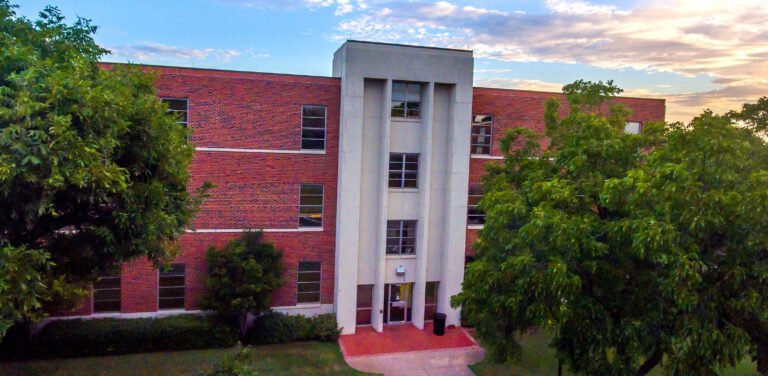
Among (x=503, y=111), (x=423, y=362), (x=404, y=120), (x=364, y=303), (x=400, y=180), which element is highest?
(x=503, y=111)

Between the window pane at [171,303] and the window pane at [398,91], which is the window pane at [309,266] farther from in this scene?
the window pane at [398,91]

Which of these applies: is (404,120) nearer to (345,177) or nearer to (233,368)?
(345,177)

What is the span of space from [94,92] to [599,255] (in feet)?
34.4

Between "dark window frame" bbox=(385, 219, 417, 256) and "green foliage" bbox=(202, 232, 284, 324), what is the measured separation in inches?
196

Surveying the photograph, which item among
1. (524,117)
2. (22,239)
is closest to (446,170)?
(524,117)

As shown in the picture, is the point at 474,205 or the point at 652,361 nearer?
the point at 652,361

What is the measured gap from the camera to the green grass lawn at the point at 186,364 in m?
17.9

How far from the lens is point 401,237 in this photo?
23.3 metres

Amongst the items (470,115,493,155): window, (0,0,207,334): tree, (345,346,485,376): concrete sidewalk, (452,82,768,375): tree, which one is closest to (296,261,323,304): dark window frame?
(345,346,485,376): concrete sidewalk

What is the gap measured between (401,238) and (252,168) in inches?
273

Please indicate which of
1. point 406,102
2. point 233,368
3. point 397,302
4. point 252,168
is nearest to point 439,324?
point 397,302

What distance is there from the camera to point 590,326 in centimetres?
1215

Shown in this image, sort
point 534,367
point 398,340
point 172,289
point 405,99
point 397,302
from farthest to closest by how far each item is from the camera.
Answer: point 397,302 < point 405,99 < point 398,340 < point 172,289 < point 534,367

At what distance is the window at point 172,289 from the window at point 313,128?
23.1ft
